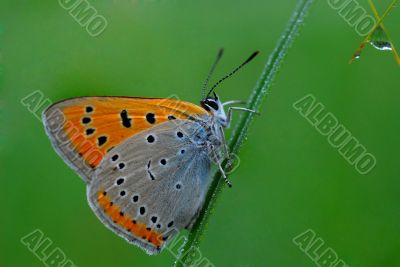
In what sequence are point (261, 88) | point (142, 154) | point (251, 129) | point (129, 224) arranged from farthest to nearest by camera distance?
point (251, 129) → point (142, 154) → point (129, 224) → point (261, 88)

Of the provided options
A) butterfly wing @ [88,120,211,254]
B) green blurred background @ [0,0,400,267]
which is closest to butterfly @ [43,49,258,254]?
butterfly wing @ [88,120,211,254]

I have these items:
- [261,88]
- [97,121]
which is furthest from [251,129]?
[261,88]

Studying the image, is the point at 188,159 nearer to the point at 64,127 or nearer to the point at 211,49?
the point at 64,127

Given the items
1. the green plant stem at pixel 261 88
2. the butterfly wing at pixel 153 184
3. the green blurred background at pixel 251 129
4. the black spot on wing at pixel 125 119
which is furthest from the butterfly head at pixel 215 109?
the green plant stem at pixel 261 88

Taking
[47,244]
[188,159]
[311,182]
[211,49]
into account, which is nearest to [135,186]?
[188,159]

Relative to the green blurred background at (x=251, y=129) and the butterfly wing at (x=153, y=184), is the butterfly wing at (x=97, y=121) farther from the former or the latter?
the green blurred background at (x=251, y=129)

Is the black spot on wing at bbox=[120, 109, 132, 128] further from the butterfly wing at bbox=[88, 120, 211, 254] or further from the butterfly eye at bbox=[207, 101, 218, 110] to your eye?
the butterfly eye at bbox=[207, 101, 218, 110]

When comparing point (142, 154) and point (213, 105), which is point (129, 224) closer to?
point (142, 154)

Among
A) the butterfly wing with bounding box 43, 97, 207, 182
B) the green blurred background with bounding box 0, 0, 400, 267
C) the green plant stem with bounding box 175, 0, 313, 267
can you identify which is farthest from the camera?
the green blurred background with bounding box 0, 0, 400, 267
